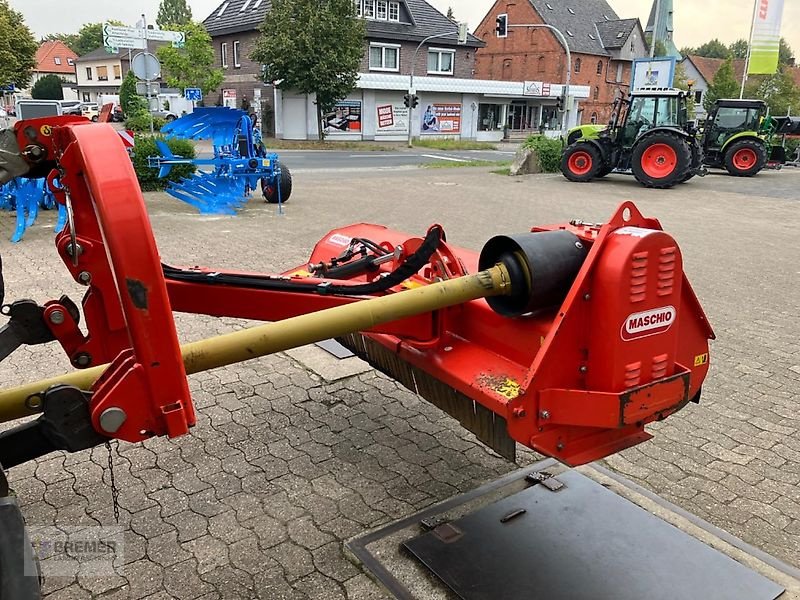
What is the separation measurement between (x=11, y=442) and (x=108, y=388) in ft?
1.18

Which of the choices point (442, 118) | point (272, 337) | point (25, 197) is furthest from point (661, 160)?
point (442, 118)

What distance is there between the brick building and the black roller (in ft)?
139

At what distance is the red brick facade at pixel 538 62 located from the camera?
147 ft

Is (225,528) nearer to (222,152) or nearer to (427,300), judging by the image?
(427,300)

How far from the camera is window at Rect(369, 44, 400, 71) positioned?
1398 inches

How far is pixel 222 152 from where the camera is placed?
34.6 feet

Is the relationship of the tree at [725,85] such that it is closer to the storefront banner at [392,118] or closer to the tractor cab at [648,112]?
the storefront banner at [392,118]

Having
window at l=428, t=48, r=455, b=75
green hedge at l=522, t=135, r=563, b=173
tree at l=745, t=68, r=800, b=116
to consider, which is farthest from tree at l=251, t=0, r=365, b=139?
tree at l=745, t=68, r=800, b=116

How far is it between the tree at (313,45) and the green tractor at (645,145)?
15521mm

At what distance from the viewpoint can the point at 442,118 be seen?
37.7m

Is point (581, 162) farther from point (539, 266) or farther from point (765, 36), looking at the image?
point (765, 36)

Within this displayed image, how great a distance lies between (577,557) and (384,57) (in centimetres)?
3623

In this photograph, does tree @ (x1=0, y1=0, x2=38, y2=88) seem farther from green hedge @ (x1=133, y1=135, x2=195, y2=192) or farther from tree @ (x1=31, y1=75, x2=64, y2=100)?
tree @ (x1=31, y1=75, x2=64, y2=100)

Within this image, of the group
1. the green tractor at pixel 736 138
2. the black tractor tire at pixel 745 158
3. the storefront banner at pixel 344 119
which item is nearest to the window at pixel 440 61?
the storefront banner at pixel 344 119
